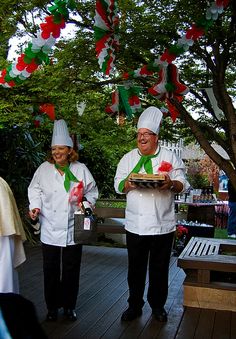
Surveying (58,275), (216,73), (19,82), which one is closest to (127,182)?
(58,275)

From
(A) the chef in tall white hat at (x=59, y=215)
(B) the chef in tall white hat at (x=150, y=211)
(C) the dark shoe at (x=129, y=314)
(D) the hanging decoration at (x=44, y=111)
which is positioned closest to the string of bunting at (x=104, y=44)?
(D) the hanging decoration at (x=44, y=111)

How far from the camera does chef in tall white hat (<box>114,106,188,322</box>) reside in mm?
3443

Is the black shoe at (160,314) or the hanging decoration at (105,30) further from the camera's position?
the hanging decoration at (105,30)

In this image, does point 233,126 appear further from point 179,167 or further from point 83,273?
point 83,273

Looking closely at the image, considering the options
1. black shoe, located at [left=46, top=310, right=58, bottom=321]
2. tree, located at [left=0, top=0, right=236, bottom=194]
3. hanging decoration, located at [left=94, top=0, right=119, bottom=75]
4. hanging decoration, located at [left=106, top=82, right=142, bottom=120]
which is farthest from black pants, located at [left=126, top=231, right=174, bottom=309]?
hanging decoration, located at [left=106, top=82, right=142, bottom=120]

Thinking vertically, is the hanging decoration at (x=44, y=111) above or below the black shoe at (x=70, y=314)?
above

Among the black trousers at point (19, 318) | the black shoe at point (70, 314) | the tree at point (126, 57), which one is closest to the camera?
the black trousers at point (19, 318)

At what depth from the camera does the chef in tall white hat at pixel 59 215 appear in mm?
3449

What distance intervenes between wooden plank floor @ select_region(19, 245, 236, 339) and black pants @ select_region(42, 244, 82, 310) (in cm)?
19

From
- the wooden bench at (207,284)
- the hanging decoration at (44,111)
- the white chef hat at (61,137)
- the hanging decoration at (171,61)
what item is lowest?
the wooden bench at (207,284)

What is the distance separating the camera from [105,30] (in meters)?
3.88

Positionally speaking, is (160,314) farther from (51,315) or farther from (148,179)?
(148,179)

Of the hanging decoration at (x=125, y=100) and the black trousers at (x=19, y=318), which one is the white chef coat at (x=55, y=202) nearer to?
the hanging decoration at (x=125, y=100)

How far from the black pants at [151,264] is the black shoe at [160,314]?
39 millimetres
